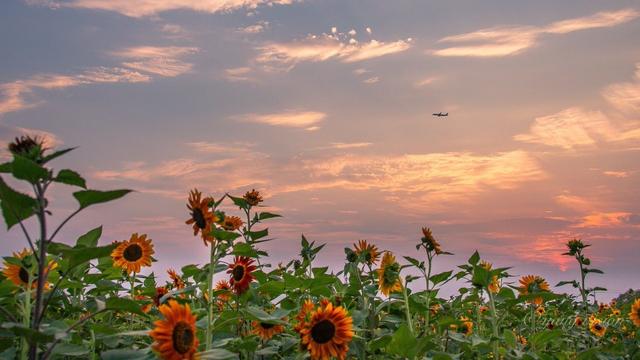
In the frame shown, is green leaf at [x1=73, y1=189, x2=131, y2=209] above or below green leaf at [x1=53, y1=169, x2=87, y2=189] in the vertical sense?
below

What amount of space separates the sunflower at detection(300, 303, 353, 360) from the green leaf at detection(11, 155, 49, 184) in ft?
6.30

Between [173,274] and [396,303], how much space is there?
3.26m

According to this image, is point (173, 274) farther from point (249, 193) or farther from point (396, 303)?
point (396, 303)

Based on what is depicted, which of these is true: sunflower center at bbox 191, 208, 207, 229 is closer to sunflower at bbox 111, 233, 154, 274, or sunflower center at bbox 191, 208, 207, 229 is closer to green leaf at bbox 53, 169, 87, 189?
green leaf at bbox 53, 169, 87, 189

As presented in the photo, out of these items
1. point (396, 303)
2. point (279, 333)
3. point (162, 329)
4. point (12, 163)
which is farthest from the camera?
point (396, 303)

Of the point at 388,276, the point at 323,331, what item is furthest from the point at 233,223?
the point at 323,331

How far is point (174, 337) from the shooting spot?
10.0 ft

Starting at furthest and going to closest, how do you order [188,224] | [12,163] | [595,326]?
1. [595,326]
2. [188,224]
3. [12,163]

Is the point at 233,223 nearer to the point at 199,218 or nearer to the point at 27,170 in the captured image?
the point at 199,218

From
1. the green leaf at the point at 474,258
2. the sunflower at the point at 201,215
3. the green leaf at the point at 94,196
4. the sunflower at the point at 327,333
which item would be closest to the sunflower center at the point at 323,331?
the sunflower at the point at 327,333

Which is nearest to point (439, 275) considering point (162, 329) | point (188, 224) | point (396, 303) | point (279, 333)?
point (396, 303)

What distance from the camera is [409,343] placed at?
152 inches

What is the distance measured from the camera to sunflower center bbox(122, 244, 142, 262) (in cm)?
618

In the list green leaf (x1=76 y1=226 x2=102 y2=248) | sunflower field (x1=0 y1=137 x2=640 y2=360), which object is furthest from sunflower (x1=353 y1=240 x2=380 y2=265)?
green leaf (x1=76 y1=226 x2=102 y2=248)
